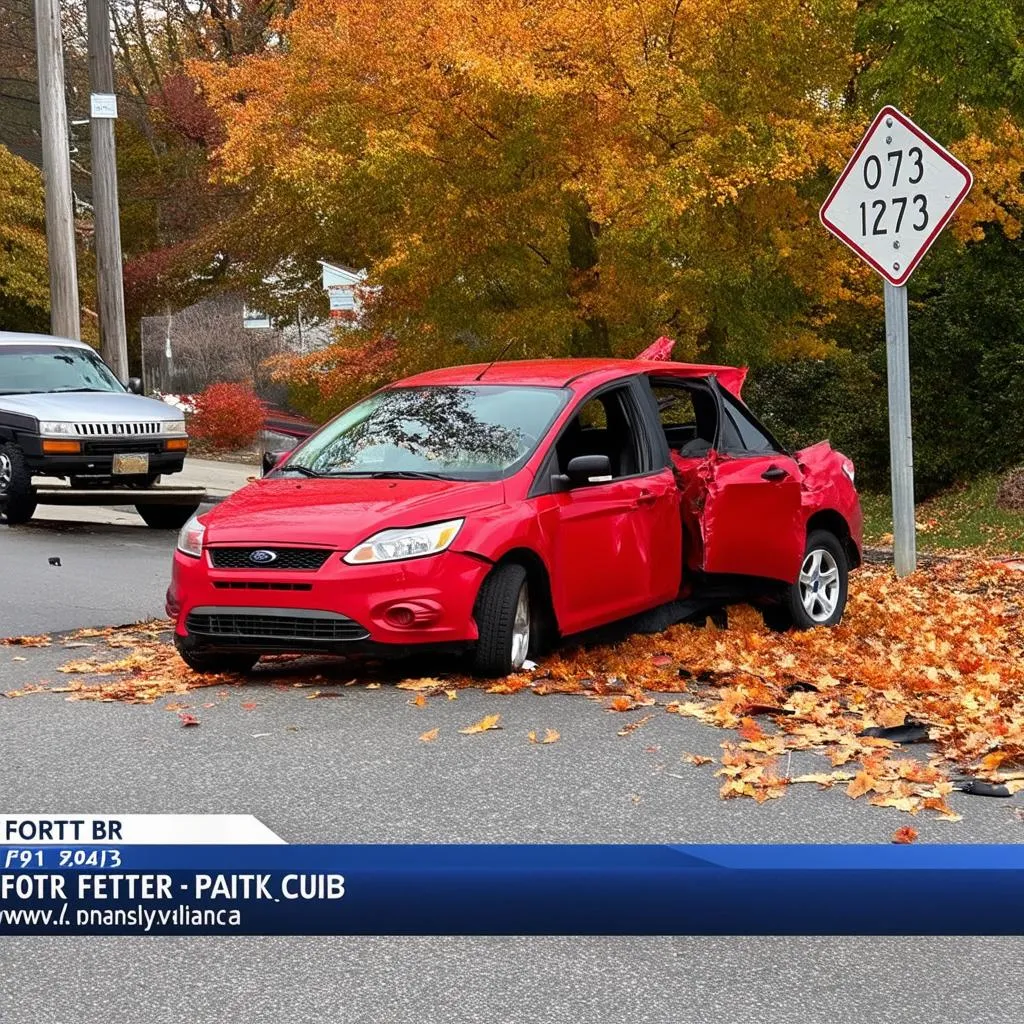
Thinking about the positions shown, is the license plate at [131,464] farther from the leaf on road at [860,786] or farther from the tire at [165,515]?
the leaf on road at [860,786]

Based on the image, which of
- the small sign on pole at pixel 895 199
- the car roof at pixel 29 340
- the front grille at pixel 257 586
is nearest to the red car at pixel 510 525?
the front grille at pixel 257 586

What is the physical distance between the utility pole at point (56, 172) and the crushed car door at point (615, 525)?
15297mm

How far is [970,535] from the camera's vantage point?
18.8 meters

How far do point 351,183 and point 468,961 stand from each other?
669 inches

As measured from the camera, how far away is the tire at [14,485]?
16469 millimetres

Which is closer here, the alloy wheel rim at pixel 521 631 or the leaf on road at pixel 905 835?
the leaf on road at pixel 905 835

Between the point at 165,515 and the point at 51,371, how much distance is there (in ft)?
6.32

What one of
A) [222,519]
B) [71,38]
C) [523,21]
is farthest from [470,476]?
[71,38]

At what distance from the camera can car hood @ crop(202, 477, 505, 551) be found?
801cm

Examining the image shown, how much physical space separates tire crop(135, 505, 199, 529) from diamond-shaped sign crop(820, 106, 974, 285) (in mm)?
8363

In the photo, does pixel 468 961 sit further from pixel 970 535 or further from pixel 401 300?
pixel 401 300

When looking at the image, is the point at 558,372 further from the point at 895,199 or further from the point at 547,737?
the point at 895,199

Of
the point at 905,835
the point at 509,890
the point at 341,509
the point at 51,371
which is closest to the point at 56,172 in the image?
the point at 51,371

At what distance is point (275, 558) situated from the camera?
8062 millimetres
